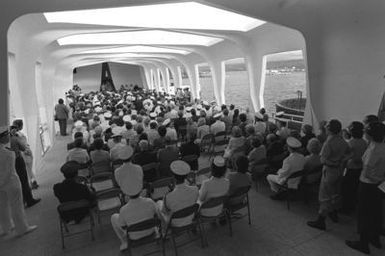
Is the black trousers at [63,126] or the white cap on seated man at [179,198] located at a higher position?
the black trousers at [63,126]

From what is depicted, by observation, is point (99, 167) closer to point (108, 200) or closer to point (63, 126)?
point (108, 200)

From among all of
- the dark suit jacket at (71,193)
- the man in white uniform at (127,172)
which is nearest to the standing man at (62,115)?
the dark suit jacket at (71,193)

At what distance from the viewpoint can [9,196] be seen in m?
4.86

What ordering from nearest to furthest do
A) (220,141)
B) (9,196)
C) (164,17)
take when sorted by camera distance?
(9,196)
(220,141)
(164,17)

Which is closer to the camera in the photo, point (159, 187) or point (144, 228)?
point (144, 228)

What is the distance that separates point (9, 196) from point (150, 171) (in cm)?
262

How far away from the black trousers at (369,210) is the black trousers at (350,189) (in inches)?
35.9

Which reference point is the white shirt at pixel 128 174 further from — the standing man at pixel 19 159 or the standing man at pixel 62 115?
the standing man at pixel 62 115

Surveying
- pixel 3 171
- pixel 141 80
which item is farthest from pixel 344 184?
pixel 141 80

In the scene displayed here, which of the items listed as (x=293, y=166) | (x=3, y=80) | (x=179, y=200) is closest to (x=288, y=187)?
(x=293, y=166)

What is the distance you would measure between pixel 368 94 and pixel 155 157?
6.20 m

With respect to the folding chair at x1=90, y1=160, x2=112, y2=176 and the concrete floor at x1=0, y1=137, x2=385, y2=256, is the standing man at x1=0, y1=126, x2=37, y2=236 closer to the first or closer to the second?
the concrete floor at x1=0, y1=137, x2=385, y2=256

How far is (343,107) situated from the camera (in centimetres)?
849

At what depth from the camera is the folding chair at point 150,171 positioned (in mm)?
5836
